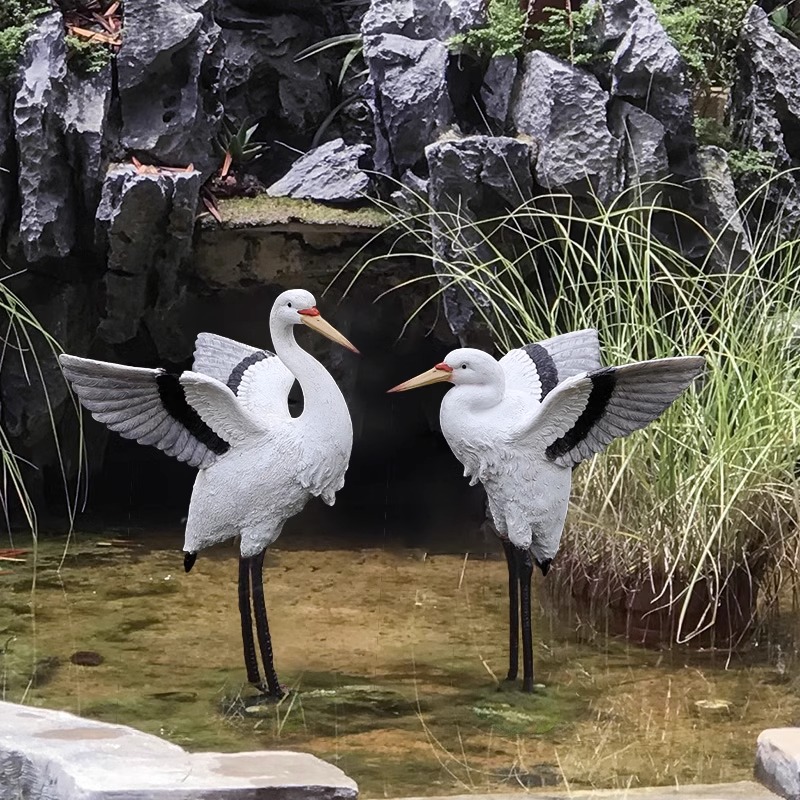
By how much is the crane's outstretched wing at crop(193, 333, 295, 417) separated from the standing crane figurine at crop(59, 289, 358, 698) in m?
0.04

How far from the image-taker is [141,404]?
11.3ft

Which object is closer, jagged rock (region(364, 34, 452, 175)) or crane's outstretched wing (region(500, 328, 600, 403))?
crane's outstretched wing (region(500, 328, 600, 403))

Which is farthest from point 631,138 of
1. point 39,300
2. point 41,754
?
point 41,754

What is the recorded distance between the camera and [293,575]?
5.13m

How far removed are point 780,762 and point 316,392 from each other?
1607mm

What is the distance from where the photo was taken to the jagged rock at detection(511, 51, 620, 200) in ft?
17.5

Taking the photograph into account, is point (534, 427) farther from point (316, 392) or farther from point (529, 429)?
point (316, 392)

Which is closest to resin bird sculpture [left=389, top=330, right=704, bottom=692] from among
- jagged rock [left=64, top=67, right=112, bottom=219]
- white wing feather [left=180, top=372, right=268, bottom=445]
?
white wing feather [left=180, top=372, right=268, bottom=445]

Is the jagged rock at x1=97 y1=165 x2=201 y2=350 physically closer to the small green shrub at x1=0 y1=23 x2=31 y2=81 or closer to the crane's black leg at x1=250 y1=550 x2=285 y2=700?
the small green shrub at x1=0 y1=23 x2=31 y2=81

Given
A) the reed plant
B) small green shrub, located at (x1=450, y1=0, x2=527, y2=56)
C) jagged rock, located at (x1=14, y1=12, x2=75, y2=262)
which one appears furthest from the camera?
small green shrub, located at (x1=450, y1=0, x2=527, y2=56)

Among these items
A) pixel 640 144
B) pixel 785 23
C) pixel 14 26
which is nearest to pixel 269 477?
pixel 640 144

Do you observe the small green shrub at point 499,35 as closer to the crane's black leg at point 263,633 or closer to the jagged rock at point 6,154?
the jagged rock at point 6,154

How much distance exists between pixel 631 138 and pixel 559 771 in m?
3.08

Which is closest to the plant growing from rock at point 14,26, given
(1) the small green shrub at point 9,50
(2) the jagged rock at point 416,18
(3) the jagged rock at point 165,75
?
(1) the small green shrub at point 9,50
